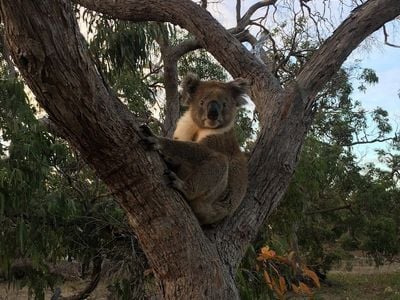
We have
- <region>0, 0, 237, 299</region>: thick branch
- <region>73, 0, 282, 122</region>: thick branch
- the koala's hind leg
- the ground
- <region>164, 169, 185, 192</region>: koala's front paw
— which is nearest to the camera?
<region>0, 0, 237, 299</region>: thick branch

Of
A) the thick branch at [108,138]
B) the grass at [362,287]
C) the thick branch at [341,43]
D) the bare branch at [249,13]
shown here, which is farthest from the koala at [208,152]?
the grass at [362,287]

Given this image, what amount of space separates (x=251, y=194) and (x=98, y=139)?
1238 mm

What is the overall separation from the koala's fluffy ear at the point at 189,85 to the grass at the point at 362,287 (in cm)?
826

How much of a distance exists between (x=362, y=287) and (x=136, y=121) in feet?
43.0

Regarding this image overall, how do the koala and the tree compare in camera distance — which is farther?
the koala

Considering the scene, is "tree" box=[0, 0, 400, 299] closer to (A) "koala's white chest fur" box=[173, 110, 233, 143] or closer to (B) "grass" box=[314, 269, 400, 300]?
A: (A) "koala's white chest fur" box=[173, 110, 233, 143]

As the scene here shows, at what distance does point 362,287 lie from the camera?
14.0 meters

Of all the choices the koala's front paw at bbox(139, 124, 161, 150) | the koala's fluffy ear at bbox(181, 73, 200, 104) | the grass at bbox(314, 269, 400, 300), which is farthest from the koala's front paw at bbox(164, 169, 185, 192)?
the grass at bbox(314, 269, 400, 300)

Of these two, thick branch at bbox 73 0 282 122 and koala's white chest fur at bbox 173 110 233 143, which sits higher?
thick branch at bbox 73 0 282 122

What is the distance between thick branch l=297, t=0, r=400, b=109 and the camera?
3398 mm

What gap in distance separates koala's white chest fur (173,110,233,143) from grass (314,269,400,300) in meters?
8.28

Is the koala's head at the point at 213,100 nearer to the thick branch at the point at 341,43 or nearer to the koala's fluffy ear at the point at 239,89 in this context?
the koala's fluffy ear at the point at 239,89

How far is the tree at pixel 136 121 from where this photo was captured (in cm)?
170

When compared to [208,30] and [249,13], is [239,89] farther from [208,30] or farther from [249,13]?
[249,13]
